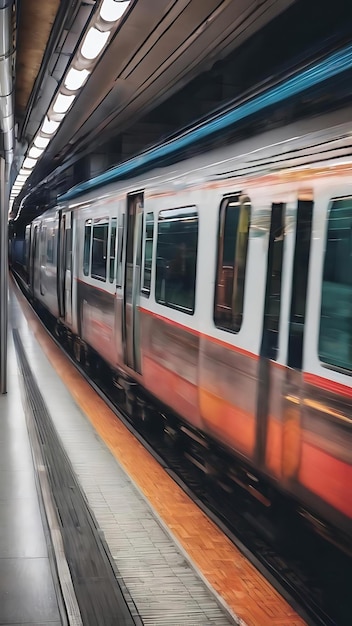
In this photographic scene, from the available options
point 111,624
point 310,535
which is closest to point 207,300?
point 310,535

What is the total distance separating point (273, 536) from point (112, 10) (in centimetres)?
320

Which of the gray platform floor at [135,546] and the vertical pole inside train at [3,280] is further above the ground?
the vertical pole inside train at [3,280]

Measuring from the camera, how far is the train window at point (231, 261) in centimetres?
434

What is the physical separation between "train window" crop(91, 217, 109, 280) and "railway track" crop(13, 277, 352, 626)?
8.30 feet

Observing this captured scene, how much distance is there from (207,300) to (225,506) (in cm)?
144

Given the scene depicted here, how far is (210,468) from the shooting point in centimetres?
573

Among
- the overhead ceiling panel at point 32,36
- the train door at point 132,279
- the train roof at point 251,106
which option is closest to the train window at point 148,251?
the train door at point 132,279

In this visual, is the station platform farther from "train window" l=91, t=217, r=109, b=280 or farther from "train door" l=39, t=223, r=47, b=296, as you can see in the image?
"train door" l=39, t=223, r=47, b=296

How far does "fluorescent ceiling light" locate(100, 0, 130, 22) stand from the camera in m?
3.97

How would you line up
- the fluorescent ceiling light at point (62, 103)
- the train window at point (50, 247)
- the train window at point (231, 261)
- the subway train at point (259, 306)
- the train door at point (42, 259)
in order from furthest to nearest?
the train door at point (42, 259), the train window at point (50, 247), the fluorescent ceiling light at point (62, 103), the train window at point (231, 261), the subway train at point (259, 306)

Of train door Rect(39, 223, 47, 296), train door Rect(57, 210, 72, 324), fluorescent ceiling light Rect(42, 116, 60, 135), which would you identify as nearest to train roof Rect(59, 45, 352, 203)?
fluorescent ceiling light Rect(42, 116, 60, 135)

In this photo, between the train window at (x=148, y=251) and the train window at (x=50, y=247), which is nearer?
the train window at (x=148, y=251)

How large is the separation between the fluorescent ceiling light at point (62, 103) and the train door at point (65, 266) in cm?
496

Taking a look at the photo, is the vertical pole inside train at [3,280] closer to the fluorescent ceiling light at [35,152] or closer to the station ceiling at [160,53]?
the station ceiling at [160,53]
